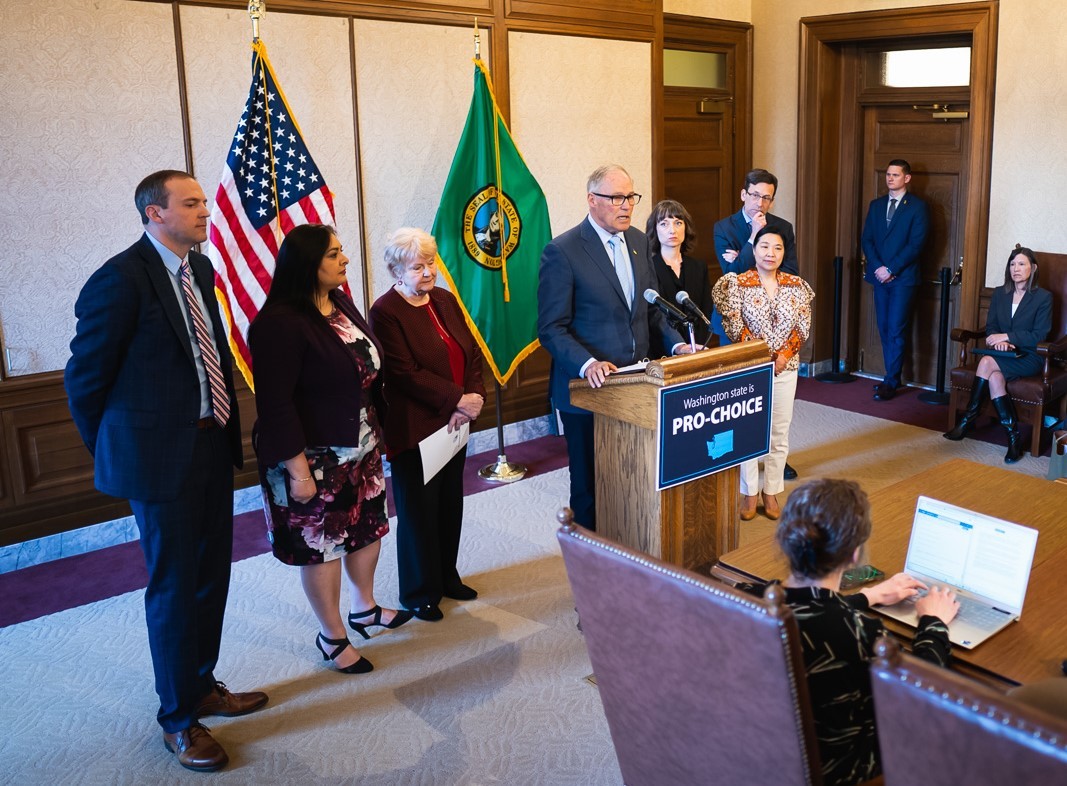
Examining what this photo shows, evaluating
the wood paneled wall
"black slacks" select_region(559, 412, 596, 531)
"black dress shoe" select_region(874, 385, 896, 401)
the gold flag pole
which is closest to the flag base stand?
the gold flag pole

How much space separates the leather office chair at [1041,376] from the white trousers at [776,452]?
1723mm

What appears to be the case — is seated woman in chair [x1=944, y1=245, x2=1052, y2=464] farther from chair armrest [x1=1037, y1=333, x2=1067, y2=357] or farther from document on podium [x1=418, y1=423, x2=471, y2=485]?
document on podium [x1=418, y1=423, x2=471, y2=485]

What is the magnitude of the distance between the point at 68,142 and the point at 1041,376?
5081 millimetres

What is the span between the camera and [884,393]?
692 centimetres

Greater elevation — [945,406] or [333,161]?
[333,161]

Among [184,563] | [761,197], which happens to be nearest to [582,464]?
[184,563]

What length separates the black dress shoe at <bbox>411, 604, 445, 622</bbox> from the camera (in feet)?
12.3

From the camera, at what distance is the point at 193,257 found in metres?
2.94

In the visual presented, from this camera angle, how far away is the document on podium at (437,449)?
141 inches

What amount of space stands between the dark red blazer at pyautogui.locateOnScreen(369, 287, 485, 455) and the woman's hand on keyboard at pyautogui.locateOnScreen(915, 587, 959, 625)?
6.15 ft

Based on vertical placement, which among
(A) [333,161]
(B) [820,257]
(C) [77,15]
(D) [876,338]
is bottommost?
(D) [876,338]

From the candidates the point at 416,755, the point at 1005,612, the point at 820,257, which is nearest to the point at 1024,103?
the point at 820,257

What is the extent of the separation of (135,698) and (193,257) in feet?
4.83

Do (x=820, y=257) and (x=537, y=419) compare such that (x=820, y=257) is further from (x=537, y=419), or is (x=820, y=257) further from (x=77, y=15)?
(x=77, y=15)
